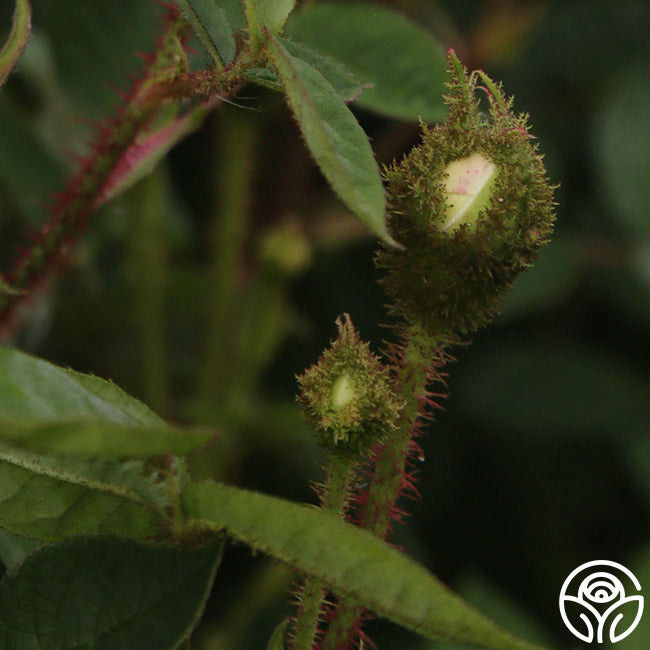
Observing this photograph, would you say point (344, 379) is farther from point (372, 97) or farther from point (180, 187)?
point (180, 187)

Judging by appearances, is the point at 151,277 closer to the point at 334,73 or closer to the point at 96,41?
the point at 96,41

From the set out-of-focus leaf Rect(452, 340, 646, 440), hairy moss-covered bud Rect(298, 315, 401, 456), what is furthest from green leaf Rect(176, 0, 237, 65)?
out-of-focus leaf Rect(452, 340, 646, 440)

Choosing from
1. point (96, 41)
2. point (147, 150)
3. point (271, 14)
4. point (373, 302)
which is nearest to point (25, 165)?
point (96, 41)

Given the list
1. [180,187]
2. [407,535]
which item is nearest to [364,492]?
[407,535]

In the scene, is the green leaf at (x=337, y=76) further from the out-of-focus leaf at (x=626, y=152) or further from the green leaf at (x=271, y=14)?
the out-of-focus leaf at (x=626, y=152)

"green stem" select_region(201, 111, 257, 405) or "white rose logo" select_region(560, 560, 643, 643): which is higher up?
"green stem" select_region(201, 111, 257, 405)

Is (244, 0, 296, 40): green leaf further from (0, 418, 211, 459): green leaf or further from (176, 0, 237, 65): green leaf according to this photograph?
(0, 418, 211, 459): green leaf

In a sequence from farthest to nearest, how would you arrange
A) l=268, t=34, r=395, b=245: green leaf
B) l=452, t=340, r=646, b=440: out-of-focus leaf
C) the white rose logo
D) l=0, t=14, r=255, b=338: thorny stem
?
l=452, t=340, r=646, b=440: out-of-focus leaf → the white rose logo → l=0, t=14, r=255, b=338: thorny stem → l=268, t=34, r=395, b=245: green leaf
